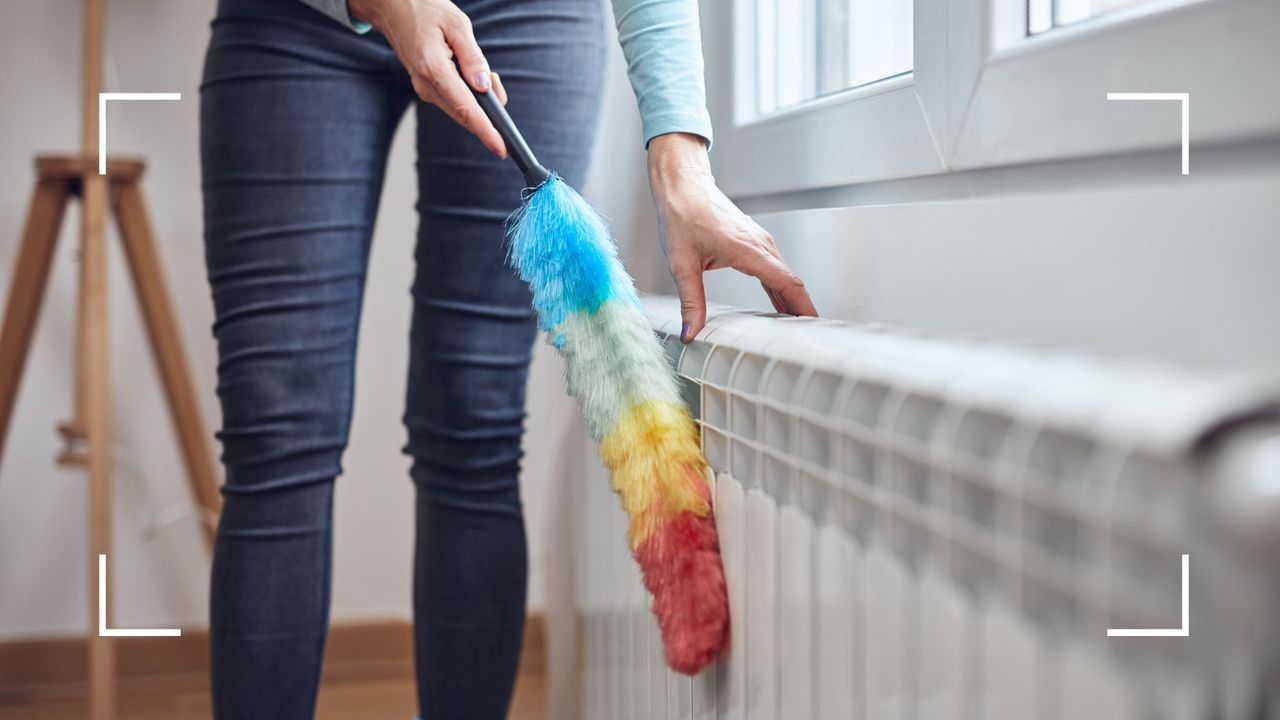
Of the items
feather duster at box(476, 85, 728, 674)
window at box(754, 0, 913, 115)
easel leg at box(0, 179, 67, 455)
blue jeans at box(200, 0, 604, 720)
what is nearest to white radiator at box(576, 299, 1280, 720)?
feather duster at box(476, 85, 728, 674)

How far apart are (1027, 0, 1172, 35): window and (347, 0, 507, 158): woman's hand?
37 cm

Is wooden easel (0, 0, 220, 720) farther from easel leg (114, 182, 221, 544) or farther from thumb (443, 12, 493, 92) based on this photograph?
thumb (443, 12, 493, 92)

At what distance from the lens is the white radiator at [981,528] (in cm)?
31

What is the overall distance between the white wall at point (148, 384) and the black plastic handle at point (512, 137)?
0.88 metres

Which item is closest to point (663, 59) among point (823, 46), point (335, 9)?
point (335, 9)

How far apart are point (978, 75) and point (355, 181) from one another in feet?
1.59

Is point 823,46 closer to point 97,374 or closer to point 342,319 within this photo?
point 342,319

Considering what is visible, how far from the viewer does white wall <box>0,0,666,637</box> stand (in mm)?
1669

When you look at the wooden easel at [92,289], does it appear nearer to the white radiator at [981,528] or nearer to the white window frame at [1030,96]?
the white window frame at [1030,96]

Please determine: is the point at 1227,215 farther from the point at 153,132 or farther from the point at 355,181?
the point at 153,132

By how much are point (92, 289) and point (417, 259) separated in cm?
75

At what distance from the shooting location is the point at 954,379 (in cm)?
42

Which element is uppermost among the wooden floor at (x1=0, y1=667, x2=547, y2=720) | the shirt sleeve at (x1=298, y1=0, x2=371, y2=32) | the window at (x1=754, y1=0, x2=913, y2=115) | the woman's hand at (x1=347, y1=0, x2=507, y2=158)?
the window at (x1=754, y1=0, x2=913, y2=115)

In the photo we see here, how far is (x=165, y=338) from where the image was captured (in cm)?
157
